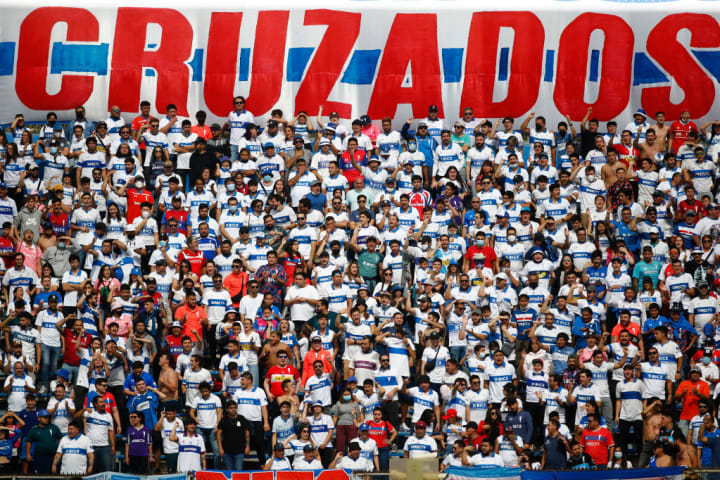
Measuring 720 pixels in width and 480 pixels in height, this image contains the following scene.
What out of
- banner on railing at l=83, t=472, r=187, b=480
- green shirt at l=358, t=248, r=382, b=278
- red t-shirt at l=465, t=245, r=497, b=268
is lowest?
banner on railing at l=83, t=472, r=187, b=480

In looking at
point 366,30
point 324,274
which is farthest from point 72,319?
point 366,30

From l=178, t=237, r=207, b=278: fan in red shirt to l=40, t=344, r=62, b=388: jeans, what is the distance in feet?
8.70

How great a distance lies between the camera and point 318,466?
695 inches

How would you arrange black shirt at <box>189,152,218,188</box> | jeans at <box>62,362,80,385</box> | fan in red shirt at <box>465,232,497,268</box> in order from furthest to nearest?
black shirt at <box>189,152,218,188</box> < fan in red shirt at <box>465,232,497,268</box> < jeans at <box>62,362,80,385</box>

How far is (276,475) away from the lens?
16.5 metres

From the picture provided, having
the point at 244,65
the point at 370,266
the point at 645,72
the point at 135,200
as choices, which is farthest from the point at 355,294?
the point at 645,72

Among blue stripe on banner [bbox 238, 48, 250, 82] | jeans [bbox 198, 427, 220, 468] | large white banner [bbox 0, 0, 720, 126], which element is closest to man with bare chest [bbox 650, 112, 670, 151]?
large white banner [bbox 0, 0, 720, 126]

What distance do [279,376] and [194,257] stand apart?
310cm

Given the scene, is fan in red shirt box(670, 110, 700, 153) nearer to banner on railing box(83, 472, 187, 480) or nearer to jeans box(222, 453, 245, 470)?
jeans box(222, 453, 245, 470)

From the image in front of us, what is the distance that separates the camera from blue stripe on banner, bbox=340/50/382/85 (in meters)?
25.4

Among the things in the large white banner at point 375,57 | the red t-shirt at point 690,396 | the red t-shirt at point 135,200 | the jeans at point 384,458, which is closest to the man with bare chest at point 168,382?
the jeans at point 384,458

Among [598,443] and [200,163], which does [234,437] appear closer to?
[598,443]

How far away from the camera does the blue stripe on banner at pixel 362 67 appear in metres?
25.4

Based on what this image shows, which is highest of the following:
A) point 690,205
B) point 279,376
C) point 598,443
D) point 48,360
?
point 690,205
